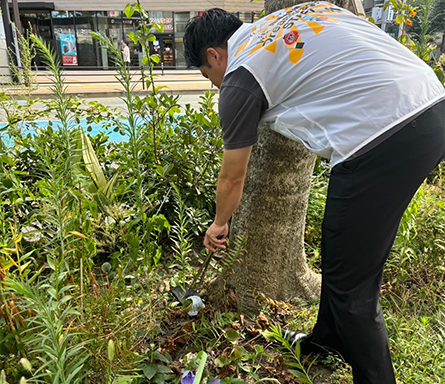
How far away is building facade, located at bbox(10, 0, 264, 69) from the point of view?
76.6 ft

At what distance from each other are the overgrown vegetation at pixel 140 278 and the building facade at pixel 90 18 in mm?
22326

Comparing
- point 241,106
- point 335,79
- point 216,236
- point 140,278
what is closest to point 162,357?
point 140,278

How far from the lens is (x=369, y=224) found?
5.29 feet

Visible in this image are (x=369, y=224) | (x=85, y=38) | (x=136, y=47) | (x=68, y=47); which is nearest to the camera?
(x=369, y=224)

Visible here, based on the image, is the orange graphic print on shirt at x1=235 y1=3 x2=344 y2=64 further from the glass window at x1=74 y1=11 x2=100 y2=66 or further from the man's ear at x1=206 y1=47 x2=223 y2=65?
the glass window at x1=74 y1=11 x2=100 y2=66

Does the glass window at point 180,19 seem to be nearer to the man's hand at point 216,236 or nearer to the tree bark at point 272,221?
the tree bark at point 272,221

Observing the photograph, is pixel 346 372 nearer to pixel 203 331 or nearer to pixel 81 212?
pixel 203 331

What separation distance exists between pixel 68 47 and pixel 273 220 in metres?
25.4

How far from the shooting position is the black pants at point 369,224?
5.12ft

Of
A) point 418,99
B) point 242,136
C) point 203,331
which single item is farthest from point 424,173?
point 203,331

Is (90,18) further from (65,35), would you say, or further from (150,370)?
(150,370)

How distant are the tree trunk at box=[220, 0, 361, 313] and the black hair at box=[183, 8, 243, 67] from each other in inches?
21.9

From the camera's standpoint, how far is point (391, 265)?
275 centimetres

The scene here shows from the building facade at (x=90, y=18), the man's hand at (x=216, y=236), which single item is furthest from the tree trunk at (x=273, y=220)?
the building facade at (x=90, y=18)
